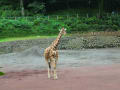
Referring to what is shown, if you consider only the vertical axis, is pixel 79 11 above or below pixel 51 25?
above

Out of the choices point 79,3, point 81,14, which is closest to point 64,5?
point 79,3

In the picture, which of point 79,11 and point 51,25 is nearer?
point 51,25

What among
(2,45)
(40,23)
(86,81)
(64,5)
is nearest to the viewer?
(86,81)

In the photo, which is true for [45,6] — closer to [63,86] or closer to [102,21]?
[102,21]

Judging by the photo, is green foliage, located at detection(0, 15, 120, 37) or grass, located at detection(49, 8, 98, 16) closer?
green foliage, located at detection(0, 15, 120, 37)

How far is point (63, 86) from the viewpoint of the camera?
27.8 ft

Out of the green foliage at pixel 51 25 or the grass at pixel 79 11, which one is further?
the grass at pixel 79 11

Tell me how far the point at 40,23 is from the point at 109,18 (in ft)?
31.0

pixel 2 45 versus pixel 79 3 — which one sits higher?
pixel 79 3

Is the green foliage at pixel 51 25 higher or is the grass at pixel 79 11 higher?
the grass at pixel 79 11

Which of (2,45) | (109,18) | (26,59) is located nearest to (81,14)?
(109,18)

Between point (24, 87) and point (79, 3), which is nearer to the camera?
point (24, 87)

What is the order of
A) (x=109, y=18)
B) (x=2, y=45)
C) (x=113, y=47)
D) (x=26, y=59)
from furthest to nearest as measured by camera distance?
(x=109, y=18) → (x=113, y=47) → (x=2, y=45) → (x=26, y=59)

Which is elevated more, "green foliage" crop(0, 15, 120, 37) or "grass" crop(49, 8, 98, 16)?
"grass" crop(49, 8, 98, 16)
